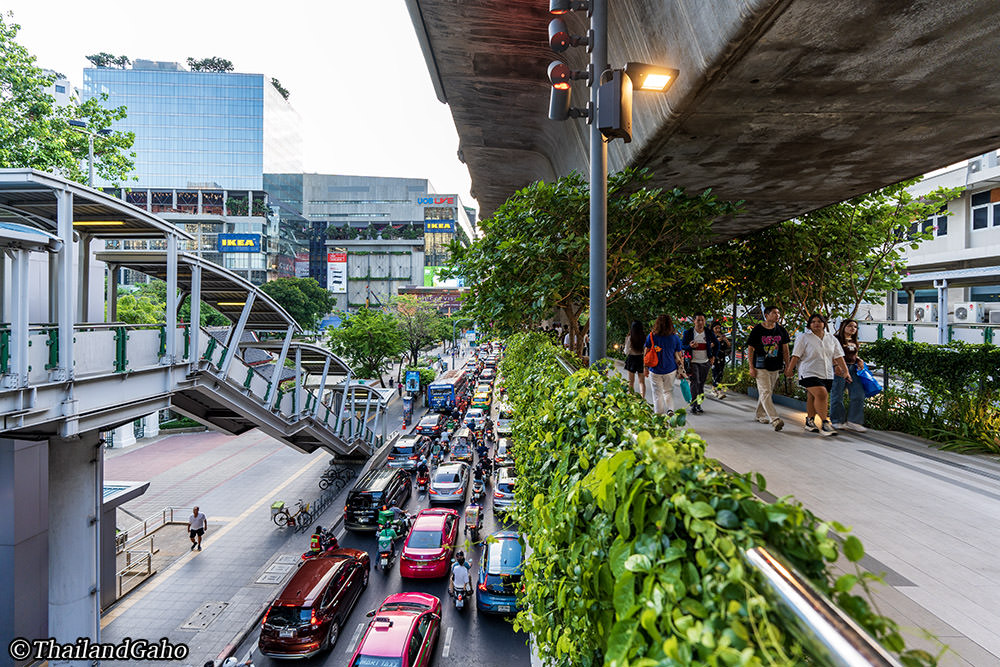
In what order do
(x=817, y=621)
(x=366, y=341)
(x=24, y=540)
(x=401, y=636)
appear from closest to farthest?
(x=817, y=621), (x=401, y=636), (x=24, y=540), (x=366, y=341)

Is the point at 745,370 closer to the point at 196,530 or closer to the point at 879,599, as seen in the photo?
the point at 879,599

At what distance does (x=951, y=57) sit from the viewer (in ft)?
13.9

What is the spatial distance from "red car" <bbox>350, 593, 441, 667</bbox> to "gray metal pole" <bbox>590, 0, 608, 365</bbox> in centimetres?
667

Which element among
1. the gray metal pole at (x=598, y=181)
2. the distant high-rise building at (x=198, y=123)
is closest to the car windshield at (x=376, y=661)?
the gray metal pole at (x=598, y=181)

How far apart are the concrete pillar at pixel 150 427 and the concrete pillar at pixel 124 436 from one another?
0.90 meters

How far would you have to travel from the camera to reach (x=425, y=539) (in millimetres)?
13266

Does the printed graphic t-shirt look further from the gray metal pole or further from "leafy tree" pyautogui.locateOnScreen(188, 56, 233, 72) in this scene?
"leafy tree" pyautogui.locateOnScreen(188, 56, 233, 72)

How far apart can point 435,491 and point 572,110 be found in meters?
15.5

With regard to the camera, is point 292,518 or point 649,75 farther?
point 292,518

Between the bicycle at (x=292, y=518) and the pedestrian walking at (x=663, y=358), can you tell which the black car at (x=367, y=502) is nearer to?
the bicycle at (x=292, y=518)

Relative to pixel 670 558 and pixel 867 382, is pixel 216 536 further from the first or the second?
pixel 670 558

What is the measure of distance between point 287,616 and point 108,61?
5073 inches

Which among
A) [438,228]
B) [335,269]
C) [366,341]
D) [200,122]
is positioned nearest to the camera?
[366,341]

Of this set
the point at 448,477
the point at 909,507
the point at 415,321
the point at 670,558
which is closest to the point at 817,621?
the point at 670,558
